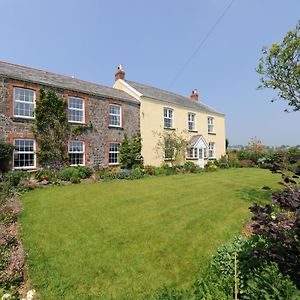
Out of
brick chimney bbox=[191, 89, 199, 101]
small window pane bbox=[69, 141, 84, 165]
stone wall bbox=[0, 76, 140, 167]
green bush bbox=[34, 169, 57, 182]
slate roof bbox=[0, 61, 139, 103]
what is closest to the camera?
stone wall bbox=[0, 76, 140, 167]

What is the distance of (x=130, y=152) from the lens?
20844 mm

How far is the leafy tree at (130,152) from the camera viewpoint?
20.5 meters

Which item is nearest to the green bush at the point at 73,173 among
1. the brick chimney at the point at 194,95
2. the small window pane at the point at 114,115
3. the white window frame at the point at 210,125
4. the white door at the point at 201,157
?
the small window pane at the point at 114,115

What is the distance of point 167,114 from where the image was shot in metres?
24.8

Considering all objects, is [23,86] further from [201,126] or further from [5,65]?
[201,126]

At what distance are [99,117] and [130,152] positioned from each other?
4.14 m

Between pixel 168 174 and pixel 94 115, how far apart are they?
8.02 meters

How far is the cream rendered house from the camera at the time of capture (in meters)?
22.7

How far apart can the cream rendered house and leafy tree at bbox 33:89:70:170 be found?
7820 millimetres

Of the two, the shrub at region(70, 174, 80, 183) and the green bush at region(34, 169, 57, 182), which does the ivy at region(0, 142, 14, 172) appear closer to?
the green bush at region(34, 169, 57, 182)

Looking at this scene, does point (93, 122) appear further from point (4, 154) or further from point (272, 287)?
point (272, 287)

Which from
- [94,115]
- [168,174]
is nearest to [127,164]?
[168,174]

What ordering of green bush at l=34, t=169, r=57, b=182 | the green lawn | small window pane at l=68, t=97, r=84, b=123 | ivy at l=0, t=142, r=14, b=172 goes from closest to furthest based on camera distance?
the green lawn, ivy at l=0, t=142, r=14, b=172, green bush at l=34, t=169, r=57, b=182, small window pane at l=68, t=97, r=84, b=123

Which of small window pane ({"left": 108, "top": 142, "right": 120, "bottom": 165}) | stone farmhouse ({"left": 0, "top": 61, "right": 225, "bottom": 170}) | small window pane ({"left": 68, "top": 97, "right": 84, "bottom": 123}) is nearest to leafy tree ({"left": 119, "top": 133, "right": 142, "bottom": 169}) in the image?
small window pane ({"left": 108, "top": 142, "right": 120, "bottom": 165})
